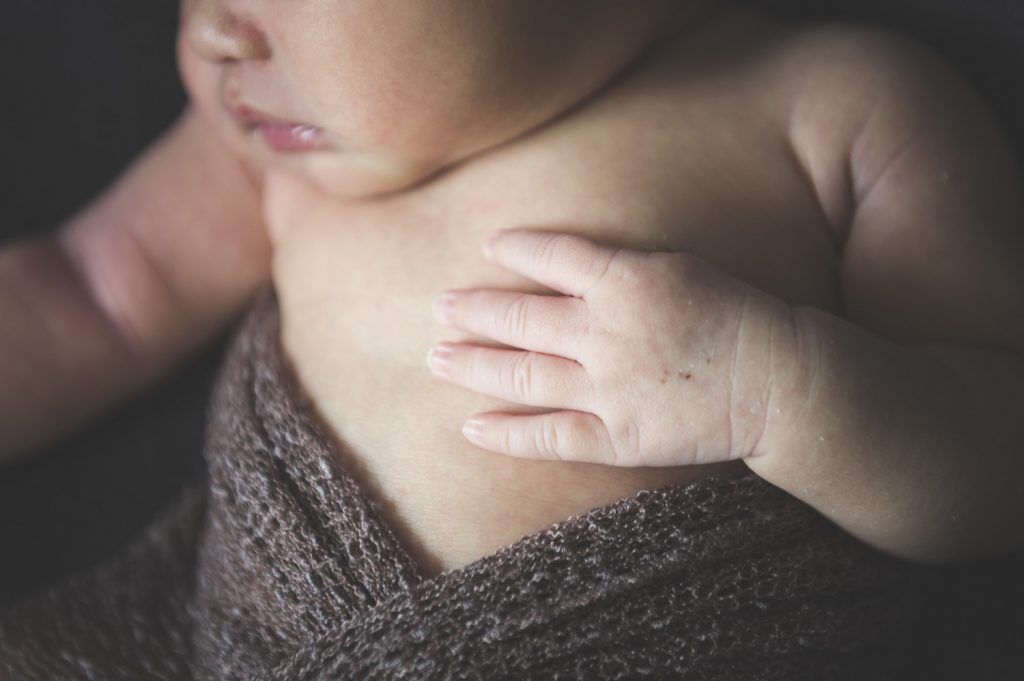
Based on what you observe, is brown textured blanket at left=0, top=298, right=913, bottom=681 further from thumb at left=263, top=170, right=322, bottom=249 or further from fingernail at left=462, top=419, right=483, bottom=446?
thumb at left=263, top=170, right=322, bottom=249

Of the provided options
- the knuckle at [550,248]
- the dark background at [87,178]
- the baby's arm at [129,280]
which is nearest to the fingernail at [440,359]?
the knuckle at [550,248]

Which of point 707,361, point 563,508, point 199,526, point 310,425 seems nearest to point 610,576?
point 563,508

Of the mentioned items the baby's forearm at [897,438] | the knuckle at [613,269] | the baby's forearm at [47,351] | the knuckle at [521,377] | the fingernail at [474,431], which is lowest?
the baby's forearm at [897,438]

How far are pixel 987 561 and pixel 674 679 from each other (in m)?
0.34

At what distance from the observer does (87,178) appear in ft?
3.91

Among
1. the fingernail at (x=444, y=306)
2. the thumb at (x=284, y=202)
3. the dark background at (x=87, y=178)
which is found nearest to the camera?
the fingernail at (x=444, y=306)

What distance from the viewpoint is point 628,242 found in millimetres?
801

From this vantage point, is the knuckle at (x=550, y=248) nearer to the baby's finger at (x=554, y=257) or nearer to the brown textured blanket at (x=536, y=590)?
the baby's finger at (x=554, y=257)

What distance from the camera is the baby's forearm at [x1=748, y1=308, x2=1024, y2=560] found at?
0.70 meters

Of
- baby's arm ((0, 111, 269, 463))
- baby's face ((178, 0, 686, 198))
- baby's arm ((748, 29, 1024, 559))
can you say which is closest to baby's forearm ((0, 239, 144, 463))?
baby's arm ((0, 111, 269, 463))

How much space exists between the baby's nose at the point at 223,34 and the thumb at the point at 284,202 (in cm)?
17

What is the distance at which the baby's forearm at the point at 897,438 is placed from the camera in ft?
2.31

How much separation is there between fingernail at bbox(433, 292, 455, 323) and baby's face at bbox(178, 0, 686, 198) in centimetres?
12

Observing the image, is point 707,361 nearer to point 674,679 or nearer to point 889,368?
point 889,368
